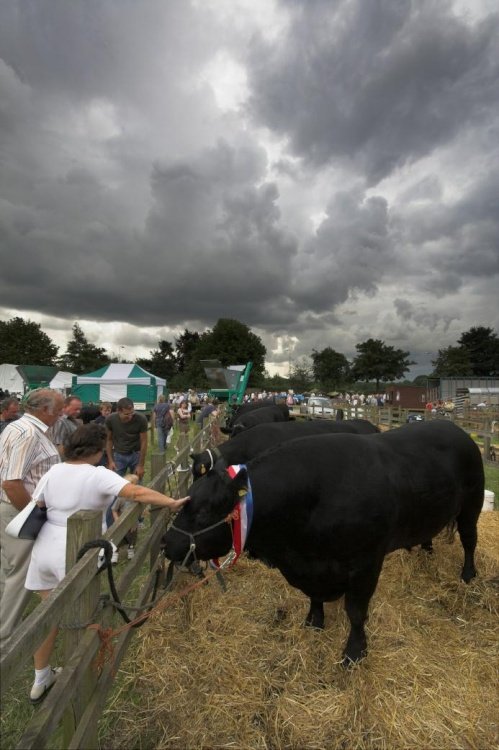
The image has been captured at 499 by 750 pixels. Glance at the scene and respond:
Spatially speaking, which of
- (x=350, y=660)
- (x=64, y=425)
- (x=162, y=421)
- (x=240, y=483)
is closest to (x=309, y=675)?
(x=350, y=660)

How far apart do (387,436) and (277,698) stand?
2.14 m

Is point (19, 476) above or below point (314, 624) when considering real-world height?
above

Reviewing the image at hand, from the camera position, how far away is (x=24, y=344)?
6575 cm

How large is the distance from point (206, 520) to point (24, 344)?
7276 cm

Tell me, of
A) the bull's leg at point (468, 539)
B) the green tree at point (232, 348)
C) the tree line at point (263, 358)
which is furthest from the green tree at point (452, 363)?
the bull's leg at point (468, 539)

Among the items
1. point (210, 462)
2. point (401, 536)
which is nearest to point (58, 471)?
point (210, 462)

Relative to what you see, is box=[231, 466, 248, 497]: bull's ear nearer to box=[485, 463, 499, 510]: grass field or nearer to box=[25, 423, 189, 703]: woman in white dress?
box=[25, 423, 189, 703]: woman in white dress

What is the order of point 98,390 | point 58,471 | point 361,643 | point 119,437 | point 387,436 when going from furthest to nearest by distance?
point 98,390 < point 119,437 < point 387,436 < point 361,643 < point 58,471

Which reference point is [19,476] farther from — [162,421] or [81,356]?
[81,356]

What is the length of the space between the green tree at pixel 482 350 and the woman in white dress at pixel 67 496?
270ft

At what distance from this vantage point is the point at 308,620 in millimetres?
3338

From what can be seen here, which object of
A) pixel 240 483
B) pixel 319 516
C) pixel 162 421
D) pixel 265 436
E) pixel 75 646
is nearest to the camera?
pixel 75 646

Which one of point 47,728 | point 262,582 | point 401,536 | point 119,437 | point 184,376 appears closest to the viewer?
point 47,728

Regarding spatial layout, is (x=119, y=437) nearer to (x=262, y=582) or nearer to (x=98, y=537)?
(x=262, y=582)
